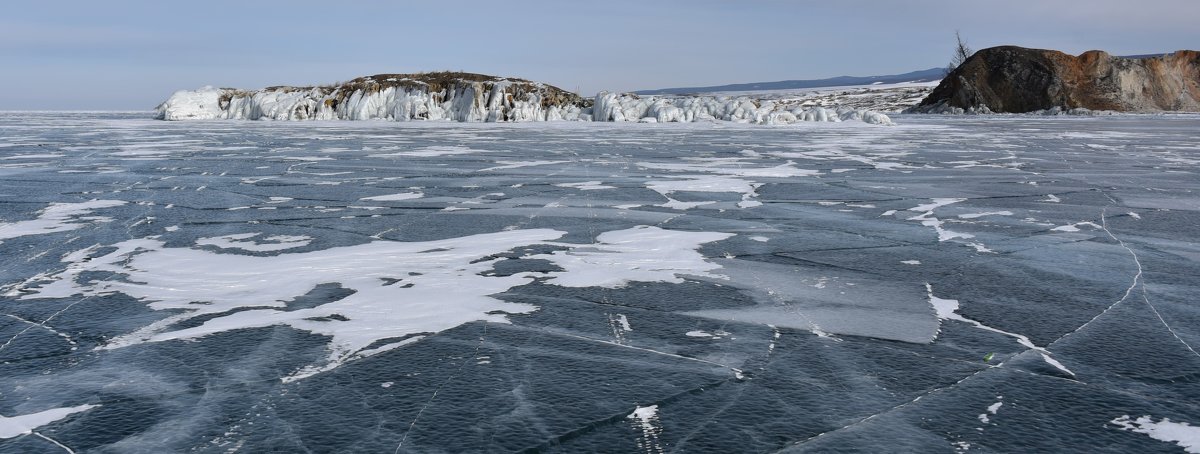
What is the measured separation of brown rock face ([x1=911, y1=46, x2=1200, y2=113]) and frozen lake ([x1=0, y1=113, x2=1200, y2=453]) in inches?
2065

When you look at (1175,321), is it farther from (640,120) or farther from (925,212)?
(640,120)

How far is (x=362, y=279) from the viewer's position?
14.8ft

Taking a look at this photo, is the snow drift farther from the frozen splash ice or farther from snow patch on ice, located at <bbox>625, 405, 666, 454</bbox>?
snow patch on ice, located at <bbox>625, 405, 666, 454</bbox>

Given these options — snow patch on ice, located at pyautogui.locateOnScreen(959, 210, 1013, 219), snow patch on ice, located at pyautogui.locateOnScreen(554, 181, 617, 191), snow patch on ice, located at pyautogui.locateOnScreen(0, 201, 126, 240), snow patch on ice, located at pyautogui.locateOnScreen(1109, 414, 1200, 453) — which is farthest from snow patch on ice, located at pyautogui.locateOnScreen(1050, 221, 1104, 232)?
snow patch on ice, located at pyautogui.locateOnScreen(0, 201, 126, 240)

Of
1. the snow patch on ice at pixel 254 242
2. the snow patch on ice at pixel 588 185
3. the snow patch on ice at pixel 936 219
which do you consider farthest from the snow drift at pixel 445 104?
the snow patch on ice at pixel 254 242

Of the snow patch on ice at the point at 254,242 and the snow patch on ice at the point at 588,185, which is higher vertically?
the snow patch on ice at the point at 588,185

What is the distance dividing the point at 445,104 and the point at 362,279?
121ft

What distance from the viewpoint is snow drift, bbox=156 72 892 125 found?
122ft

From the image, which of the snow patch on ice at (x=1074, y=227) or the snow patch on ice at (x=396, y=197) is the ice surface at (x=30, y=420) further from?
the snow patch on ice at (x=1074, y=227)

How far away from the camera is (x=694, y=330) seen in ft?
11.7

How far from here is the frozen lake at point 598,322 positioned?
8.27 feet

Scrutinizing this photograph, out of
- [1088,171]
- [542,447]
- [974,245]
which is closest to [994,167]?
[1088,171]

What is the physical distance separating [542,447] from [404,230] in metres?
4.06

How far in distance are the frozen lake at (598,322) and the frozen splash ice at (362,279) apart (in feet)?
0.08
